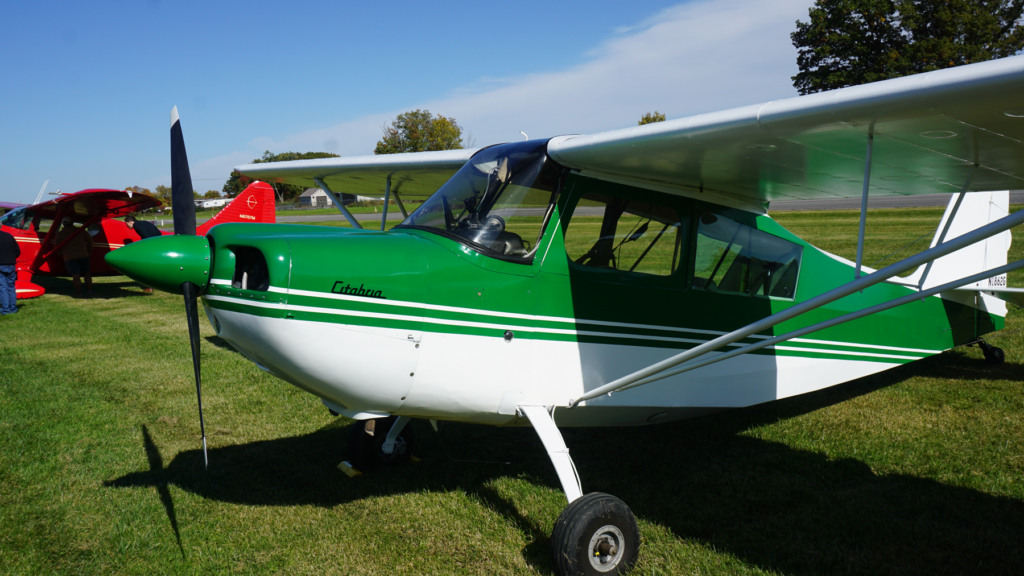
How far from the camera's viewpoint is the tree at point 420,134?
44438 mm

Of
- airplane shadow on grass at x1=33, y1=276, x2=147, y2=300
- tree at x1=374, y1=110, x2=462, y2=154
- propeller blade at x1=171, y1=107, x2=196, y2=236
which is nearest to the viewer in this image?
propeller blade at x1=171, y1=107, x2=196, y2=236

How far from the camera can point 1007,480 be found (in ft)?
12.8

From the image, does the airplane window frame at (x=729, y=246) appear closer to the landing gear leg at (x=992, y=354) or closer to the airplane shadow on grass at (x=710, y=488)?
the airplane shadow on grass at (x=710, y=488)

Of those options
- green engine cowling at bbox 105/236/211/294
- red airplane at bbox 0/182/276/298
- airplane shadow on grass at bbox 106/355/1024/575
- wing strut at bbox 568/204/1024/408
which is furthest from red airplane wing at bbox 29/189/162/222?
wing strut at bbox 568/204/1024/408

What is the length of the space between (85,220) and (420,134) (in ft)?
108

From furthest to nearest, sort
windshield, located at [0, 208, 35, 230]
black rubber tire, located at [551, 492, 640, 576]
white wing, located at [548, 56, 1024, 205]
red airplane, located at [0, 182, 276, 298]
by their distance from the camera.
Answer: windshield, located at [0, 208, 35, 230]
red airplane, located at [0, 182, 276, 298]
black rubber tire, located at [551, 492, 640, 576]
white wing, located at [548, 56, 1024, 205]

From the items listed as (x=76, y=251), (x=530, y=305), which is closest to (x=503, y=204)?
(x=530, y=305)

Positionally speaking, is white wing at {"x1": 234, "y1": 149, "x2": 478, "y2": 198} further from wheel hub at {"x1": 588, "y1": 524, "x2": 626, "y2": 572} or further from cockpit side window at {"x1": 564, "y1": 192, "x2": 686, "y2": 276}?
wheel hub at {"x1": 588, "y1": 524, "x2": 626, "y2": 572}

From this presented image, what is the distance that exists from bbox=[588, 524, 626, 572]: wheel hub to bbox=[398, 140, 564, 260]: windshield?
150 centimetres

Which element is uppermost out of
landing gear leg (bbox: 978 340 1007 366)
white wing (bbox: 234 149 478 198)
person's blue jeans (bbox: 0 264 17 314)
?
white wing (bbox: 234 149 478 198)

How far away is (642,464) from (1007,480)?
7.68ft

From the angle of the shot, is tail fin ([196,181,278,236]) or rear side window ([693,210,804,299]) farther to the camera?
tail fin ([196,181,278,236])

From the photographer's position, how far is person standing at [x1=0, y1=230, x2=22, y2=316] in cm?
1079

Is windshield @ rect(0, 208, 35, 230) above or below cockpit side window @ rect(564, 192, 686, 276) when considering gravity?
above
